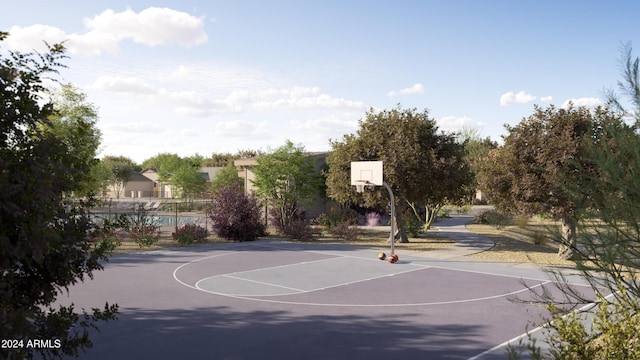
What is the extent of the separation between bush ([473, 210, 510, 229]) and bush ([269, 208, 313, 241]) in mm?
16066

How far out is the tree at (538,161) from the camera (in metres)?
20.8

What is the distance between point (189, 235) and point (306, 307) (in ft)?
51.3

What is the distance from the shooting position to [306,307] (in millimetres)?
13781

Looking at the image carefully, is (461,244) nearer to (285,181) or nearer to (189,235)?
(285,181)

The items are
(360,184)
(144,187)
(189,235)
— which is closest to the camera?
(360,184)

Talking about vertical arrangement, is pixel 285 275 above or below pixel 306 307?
above

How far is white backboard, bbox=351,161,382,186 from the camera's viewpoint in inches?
989

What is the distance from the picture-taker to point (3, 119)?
5281mm

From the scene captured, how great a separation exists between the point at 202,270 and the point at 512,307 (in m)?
11.4

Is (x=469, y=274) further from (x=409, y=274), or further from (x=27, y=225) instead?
(x=27, y=225)

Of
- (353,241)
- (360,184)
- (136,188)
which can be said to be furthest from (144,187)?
(360,184)

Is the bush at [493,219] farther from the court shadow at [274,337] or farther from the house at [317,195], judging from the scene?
the court shadow at [274,337]

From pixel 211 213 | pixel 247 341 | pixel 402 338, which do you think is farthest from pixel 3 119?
pixel 211 213

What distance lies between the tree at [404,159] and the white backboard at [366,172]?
3.61 feet
